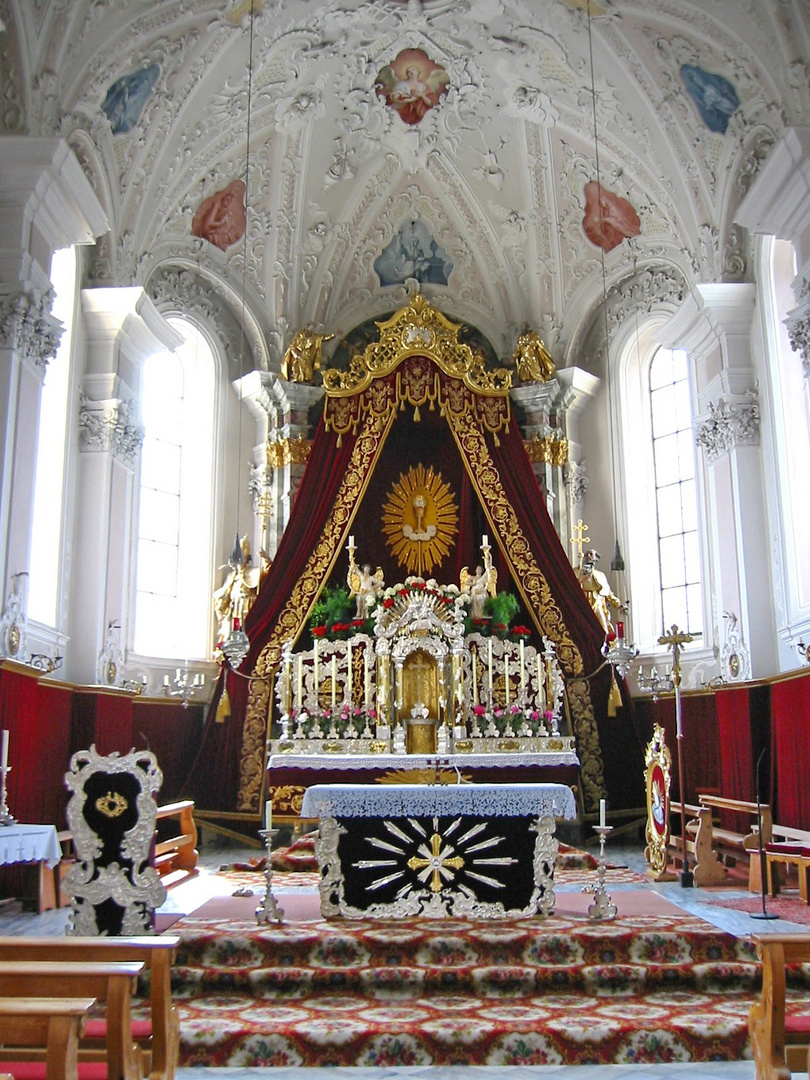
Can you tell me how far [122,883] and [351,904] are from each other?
209 cm

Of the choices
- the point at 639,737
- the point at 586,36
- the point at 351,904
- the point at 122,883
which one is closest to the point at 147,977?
the point at 122,883

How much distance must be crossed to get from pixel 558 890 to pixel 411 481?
7270 mm

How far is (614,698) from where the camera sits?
13523mm

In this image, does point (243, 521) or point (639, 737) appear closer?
point (639, 737)

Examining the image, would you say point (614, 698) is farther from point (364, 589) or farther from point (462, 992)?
point (462, 992)

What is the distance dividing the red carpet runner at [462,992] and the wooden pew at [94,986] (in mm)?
1612

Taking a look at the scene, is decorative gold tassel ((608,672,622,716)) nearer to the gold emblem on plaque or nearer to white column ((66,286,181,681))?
white column ((66,286,181,681))

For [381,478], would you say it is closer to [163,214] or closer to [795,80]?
[163,214]

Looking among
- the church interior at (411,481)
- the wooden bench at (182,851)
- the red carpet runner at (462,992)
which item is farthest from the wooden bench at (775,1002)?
the wooden bench at (182,851)

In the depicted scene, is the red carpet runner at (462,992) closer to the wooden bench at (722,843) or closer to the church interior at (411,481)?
the church interior at (411,481)

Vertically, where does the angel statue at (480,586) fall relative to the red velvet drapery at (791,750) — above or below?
above

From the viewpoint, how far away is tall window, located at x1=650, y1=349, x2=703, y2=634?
619 inches

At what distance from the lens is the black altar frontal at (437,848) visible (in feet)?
29.2

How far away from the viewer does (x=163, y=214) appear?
1505 centimetres
